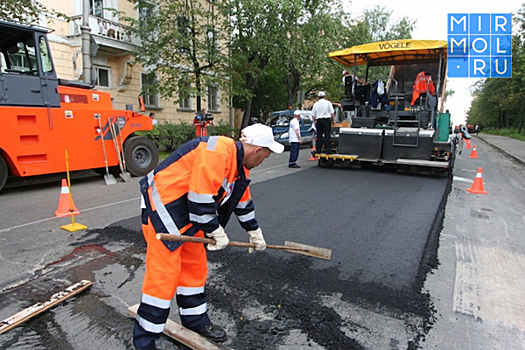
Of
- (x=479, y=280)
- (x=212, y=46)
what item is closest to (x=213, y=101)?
(x=212, y=46)

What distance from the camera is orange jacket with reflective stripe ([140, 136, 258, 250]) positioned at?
1968 mm

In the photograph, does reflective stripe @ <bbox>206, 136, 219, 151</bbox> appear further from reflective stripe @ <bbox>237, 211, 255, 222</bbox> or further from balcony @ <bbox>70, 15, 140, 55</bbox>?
balcony @ <bbox>70, 15, 140, 55</bbox>

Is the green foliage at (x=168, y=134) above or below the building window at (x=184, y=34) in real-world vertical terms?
below

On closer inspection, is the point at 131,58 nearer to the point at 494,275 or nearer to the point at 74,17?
the point at 74,17

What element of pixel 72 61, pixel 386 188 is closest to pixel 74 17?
pixel 72 61

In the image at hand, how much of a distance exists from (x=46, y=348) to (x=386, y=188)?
6176mm

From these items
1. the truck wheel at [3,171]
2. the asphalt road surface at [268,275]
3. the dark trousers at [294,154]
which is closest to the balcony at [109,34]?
the truck wheel at [3,171]

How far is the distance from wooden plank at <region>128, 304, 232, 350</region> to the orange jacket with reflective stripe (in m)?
0.70

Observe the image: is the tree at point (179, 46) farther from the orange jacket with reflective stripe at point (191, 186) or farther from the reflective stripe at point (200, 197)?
the reflective stripe at point (200, 197)

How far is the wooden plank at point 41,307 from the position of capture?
2.39m

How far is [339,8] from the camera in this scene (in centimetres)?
1912

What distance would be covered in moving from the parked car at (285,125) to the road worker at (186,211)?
40.8 ft

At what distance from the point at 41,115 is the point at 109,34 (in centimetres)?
857

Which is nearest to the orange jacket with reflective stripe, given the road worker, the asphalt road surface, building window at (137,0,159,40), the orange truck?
the road worker
